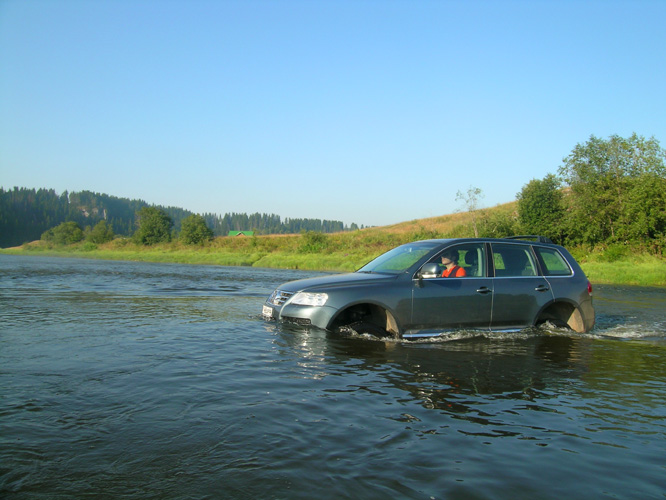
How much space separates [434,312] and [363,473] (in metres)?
4.56

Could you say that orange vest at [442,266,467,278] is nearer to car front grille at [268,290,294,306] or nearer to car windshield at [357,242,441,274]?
car windshield at [357,242,441,274]

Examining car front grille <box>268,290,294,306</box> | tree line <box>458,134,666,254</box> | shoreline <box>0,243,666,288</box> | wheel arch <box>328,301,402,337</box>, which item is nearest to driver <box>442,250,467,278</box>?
wheel arch <box>328,301,402,337</box>

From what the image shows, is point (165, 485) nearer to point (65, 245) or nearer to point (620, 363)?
point (620, 363)

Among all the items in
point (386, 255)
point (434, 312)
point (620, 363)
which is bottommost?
point (620, 363)

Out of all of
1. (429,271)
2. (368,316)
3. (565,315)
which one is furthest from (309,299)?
(565,315)

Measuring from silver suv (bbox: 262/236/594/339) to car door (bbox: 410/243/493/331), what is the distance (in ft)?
0.05

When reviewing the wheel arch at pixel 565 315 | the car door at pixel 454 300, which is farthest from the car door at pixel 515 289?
the wheel arch at pixel 565 315

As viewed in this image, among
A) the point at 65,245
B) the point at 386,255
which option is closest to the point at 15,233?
the point at 65,245

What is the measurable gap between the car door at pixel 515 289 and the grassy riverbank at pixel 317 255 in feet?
70.1

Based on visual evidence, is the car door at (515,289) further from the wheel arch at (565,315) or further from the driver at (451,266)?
the driver at (451,266)

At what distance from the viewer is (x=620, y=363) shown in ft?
22.5

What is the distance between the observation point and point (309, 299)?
7.28m

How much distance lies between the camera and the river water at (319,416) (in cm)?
294

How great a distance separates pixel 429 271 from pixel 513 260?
1.96m
